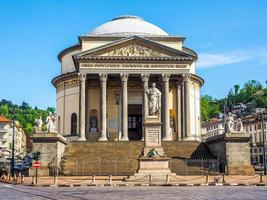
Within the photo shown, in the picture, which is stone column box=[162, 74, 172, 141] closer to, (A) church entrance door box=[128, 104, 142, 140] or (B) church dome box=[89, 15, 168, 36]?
(A) church entrance door box=[128, 104, 142, 140]

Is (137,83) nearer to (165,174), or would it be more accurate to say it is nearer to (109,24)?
(109,24)

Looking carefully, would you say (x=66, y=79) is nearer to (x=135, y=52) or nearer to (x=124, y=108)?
(x=135, y=52)

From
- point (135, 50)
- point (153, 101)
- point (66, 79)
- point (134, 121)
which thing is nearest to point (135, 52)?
point (135, 50)

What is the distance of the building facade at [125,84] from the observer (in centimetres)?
5891

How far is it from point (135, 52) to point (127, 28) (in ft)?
39.9

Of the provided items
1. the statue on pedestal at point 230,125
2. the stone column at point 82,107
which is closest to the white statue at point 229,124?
the statue on pedestal at point 230,125

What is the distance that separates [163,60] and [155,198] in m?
40.4

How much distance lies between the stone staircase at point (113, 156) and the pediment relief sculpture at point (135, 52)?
12501mm

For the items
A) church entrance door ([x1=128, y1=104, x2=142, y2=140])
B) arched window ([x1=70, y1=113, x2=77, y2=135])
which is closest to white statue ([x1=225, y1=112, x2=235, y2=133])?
church entrance door ([x1=128, y1=104, x2=142, y2=140])

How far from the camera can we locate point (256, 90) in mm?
197750

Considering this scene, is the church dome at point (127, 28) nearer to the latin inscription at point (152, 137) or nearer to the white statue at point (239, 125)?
the white statue at point (239, 125)

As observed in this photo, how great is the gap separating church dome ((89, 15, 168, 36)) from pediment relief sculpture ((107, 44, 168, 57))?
917 cm

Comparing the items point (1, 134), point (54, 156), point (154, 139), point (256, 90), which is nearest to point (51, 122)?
point (54, 156)

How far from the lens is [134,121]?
6625cm
